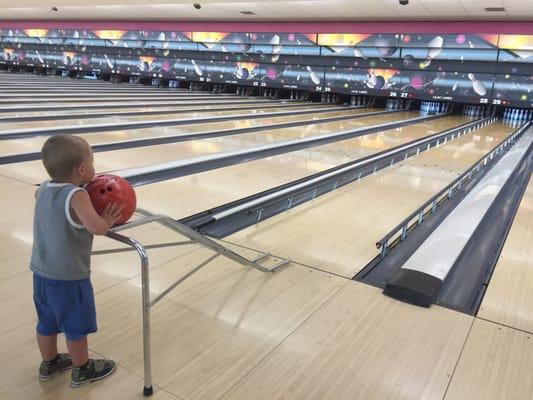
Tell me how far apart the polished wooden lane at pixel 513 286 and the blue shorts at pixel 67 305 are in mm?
1289

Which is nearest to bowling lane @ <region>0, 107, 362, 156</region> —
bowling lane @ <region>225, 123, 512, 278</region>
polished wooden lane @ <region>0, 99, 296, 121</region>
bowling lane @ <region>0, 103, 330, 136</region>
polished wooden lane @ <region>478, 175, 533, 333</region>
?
bowling lane @ <region>0, 103, 330, 136</region>

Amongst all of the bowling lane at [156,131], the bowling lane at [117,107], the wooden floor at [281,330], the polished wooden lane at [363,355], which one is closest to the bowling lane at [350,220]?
the wooden floor at [281,330]

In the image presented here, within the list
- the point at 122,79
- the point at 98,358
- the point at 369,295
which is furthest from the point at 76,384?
the point at 122,79

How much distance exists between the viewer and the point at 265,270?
1.84m

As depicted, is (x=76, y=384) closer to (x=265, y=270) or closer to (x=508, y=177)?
(x=265, y=270)

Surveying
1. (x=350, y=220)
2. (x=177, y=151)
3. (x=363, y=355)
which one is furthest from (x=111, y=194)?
(x=177, y=151)

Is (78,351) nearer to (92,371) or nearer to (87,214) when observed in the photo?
(92,371)

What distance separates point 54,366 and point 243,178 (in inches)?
89.5

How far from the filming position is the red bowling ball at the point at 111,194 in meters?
1.06

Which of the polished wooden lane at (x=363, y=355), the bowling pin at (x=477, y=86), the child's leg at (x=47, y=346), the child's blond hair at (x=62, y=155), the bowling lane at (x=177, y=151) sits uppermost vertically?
the bowling pin at (x=477, y=86)

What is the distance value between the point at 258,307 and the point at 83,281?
68 centimetres

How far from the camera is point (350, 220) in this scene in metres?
2.61

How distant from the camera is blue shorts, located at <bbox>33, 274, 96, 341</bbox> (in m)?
1.10

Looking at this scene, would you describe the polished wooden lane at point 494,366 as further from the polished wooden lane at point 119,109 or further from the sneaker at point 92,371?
the polished wooden lane at point 119,109
